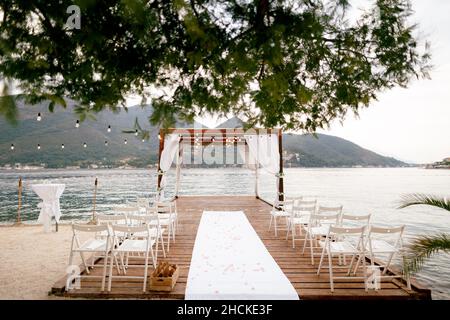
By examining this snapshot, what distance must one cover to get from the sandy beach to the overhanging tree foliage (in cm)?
310

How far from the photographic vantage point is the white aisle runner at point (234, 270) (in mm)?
3348

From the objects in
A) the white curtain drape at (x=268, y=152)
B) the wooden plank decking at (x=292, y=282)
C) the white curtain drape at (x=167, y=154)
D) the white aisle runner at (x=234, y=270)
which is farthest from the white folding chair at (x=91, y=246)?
the white curtain drape at (x=268, y=152)

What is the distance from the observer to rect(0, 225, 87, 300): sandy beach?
3865mm

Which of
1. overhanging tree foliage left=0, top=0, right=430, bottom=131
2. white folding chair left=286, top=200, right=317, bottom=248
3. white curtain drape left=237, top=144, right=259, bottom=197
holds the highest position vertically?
overhanging tree foliage left=0, top=0, right=430, bottom=131

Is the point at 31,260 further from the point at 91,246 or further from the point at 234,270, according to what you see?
the point at 234,270

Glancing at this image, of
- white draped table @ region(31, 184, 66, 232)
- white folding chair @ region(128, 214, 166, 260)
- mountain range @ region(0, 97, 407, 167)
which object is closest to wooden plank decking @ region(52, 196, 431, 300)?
white folding chair @ region(128, 214, 166, 260)

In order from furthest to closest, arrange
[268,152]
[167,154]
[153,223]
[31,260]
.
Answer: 1. [167,154]
2. [268,152]
3. [153,223]
4. [31,260]

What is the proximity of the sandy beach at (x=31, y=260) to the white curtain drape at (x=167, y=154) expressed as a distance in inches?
135

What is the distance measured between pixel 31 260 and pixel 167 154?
6.01m

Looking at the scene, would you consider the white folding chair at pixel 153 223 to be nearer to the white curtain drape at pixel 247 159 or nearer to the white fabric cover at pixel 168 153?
the white fabric cover at pixel 168 153

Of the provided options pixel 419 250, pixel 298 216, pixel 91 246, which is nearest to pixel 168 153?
pixel 298 216

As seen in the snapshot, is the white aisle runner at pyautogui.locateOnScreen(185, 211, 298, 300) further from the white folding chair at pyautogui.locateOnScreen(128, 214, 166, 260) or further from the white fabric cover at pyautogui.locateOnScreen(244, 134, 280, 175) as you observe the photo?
the white fabric cover at pyautogui.locateOnScreen(244, 134, 280, 175)

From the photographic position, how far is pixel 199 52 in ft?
5.10

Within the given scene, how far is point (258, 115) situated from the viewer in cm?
235
